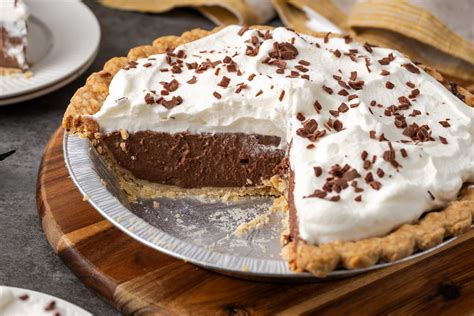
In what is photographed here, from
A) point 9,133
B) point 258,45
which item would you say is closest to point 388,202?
point 258,45

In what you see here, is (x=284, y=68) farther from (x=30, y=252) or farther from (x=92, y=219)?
(x=30, y=252)

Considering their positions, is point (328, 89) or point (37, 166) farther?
point (37, 166)

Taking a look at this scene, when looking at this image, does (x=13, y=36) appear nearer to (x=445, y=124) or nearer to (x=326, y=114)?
(x=326, y=114)

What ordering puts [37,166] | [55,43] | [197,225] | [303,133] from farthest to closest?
[55,43], [37,166], [197,225], [303,133]

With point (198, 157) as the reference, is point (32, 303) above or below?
below

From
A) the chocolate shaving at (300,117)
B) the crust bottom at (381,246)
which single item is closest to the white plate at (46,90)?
the chocolate shaving at (300,117)

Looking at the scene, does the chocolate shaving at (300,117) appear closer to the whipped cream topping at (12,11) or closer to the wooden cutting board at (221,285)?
the wooden cutting board at (221,285)

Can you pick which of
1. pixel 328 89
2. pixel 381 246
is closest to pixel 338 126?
pixel 328 89
